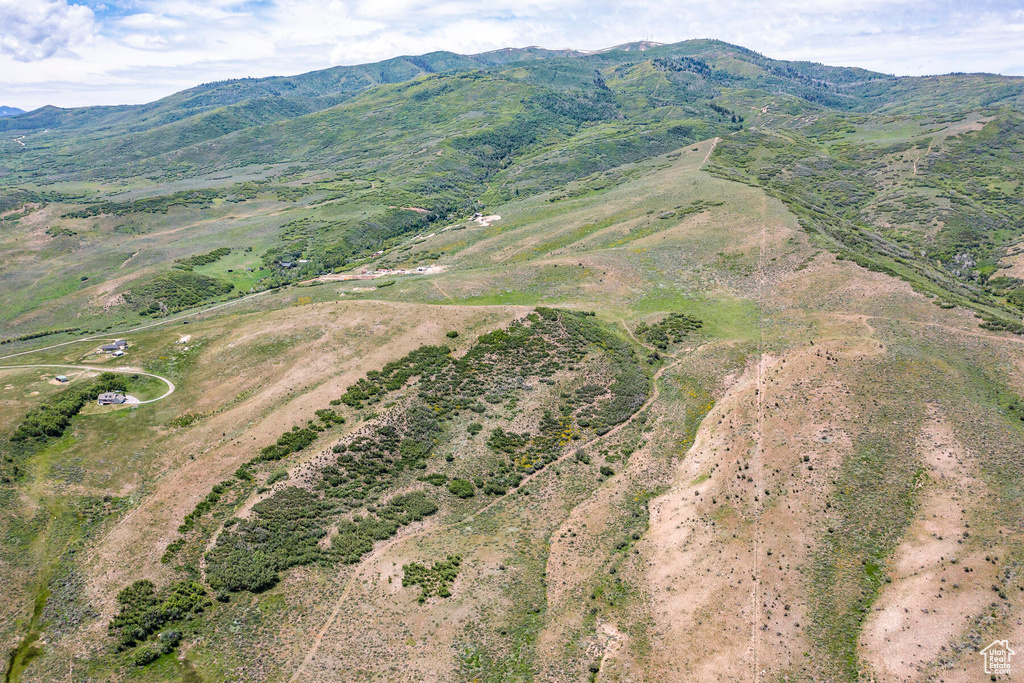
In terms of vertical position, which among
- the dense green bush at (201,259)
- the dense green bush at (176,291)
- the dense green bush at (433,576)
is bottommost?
the dense green bush at (433,576)

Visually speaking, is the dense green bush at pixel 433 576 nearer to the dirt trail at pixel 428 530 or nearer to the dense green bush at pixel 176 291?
the dirt trail at pixel 428 530

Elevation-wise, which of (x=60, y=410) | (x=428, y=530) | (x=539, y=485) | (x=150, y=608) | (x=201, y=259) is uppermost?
(x=201, y=259)

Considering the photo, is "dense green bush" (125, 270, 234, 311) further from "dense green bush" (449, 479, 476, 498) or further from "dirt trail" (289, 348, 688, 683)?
"dirt trail" (289, 348, 688, 683)

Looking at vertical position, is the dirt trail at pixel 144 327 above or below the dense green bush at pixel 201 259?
below

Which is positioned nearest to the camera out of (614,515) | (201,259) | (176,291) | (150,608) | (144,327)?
(150,608)

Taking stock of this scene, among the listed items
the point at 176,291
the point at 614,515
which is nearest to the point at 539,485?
the point at 614,515

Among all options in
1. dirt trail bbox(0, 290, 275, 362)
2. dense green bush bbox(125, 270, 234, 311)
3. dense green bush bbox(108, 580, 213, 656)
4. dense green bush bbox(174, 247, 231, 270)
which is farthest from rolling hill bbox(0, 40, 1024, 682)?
dense green bush bbox(174, 247, 231, 270)

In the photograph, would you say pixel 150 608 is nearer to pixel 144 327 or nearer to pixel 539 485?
pixel 539 485

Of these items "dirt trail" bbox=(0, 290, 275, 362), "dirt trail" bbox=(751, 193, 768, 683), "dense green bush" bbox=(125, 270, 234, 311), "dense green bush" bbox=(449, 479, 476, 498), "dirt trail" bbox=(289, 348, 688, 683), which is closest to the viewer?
"dirt trail" bbox=(751, 193, 768, 683)

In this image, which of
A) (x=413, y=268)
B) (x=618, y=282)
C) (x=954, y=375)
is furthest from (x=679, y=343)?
(x=413, y=268)

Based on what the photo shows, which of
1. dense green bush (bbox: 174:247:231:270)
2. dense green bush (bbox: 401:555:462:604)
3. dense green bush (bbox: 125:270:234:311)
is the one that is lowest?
dense green bush (bbox: 401:555:462:604)

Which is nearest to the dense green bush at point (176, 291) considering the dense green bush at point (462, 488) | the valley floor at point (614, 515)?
the valley floor at point (614, 515)
